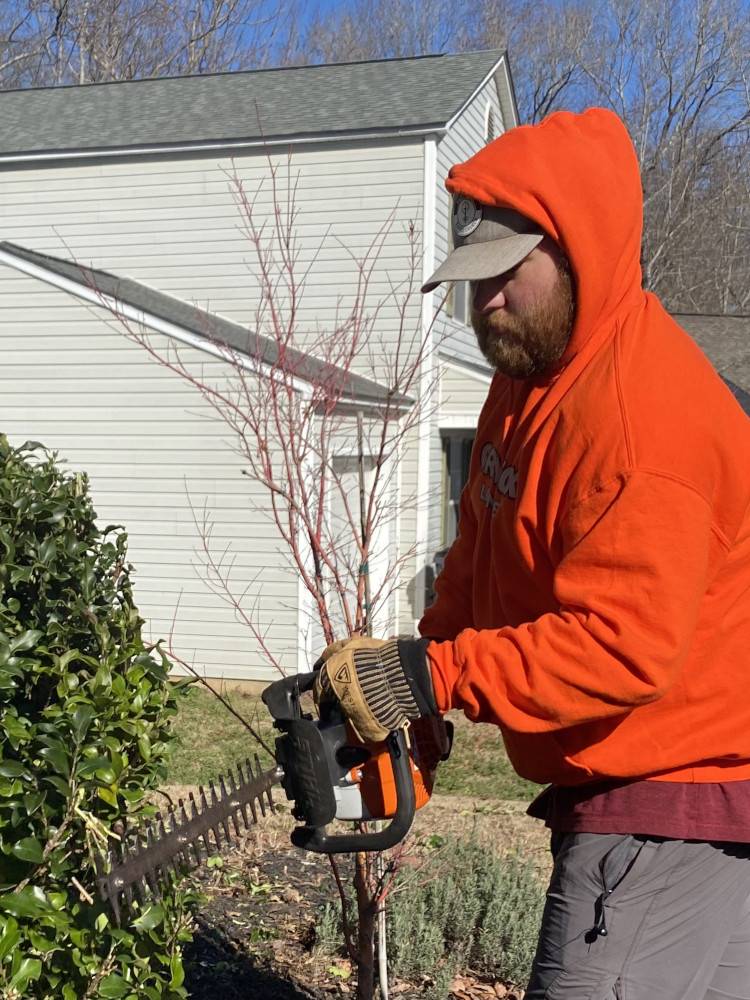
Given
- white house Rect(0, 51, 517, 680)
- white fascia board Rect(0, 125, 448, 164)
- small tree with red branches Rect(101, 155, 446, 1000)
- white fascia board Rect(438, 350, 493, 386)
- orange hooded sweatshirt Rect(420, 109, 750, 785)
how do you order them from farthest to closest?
white fascia board Rect(438, 350, 493, 386), white fascia board Rect(0, 125, 448, 164), white house Rect(0, 51, 517, 680), small tree with red branches Rect(101, 155, 446, 1000), orange hooded sweatshirt Rect(420, 109, 750, 785)

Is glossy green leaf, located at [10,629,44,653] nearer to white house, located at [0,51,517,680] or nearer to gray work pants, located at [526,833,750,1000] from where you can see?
gray work pants, located at [526,833,750,1000]

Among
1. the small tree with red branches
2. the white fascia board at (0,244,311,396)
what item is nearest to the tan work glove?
the small tree with red branches

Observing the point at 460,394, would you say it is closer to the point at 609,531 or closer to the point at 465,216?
the point at 465,216

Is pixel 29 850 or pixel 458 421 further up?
pixel 458 421

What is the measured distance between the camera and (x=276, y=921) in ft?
14.4

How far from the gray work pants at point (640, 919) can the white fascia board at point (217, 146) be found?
10439 mm

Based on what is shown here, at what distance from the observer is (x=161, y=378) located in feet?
34.1

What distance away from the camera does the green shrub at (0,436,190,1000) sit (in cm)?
227

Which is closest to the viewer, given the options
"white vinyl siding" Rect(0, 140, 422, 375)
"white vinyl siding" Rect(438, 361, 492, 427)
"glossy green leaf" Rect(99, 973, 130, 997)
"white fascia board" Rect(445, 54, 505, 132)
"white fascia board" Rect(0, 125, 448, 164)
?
"glossy green leaf" Rect(99, 973, 130, 997)

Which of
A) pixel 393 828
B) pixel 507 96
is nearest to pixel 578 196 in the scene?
pixel 393 828

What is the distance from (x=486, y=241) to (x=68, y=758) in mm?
1395

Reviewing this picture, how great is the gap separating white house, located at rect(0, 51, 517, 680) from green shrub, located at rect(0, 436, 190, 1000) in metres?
6.23

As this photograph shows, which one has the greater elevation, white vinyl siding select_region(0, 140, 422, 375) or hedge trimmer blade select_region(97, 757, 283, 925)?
white vinyl siding select_region(0, 140, 422, 375)

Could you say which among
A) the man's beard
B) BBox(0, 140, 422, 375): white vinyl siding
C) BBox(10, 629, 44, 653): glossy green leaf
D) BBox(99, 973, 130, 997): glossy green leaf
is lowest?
BBox(99, 973, 130, 997): glossy green leaf
